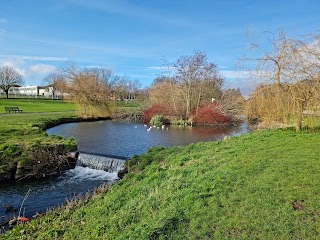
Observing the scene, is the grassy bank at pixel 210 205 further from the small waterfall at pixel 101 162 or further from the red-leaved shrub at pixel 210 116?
the red-leaved shrub at pixel 210 116

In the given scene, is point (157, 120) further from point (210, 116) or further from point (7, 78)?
point (7, 78)

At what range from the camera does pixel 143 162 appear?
1085 centimetres

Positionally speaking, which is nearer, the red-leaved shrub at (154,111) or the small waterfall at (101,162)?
the small waterfall at (101,162)

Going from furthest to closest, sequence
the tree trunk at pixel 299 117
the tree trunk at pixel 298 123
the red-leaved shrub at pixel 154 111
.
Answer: the red-leaved shrub at pixel 154 111
the tree trunk at pixel 298 123
the tree trunk at pixel 299 117

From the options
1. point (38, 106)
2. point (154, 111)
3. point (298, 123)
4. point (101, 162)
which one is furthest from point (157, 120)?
point (38, 106)

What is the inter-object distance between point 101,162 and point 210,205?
27.3 ft

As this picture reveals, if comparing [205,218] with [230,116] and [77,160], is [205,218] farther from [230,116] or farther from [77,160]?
[230,116]

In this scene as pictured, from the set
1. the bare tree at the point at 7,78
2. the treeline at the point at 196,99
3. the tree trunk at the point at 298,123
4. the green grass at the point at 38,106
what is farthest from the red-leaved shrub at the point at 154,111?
the bare tree at the point at 7,78

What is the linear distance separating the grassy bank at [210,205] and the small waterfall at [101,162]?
3.74m

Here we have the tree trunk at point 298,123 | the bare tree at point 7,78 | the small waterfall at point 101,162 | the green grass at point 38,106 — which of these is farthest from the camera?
the bare tree at point 7,78

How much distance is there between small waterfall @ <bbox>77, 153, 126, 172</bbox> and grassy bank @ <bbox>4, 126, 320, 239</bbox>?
147 inches

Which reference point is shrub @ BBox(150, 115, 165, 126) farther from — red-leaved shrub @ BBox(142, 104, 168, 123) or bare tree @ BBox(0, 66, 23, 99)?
bare tree @ BBox(0, 66, 23, 99)

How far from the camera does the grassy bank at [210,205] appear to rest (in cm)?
463

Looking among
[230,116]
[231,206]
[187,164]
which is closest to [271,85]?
[187,164]
